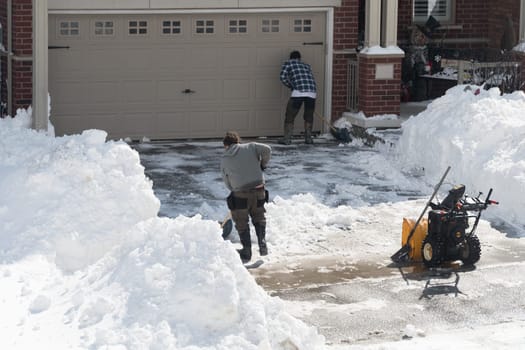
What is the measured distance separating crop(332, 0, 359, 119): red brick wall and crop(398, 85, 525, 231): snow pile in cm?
321

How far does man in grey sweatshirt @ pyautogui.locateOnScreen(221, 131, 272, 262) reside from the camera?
13078 millimetres

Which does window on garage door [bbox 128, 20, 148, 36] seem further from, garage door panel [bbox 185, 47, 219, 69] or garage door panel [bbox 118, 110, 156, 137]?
garage door panel [bbox 118, 110, 156, 137]

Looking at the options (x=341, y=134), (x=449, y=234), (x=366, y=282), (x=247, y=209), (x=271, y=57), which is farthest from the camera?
(x=271, y=57)

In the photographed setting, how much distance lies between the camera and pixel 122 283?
380 inches

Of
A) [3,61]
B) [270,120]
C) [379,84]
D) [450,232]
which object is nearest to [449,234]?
[450,232]

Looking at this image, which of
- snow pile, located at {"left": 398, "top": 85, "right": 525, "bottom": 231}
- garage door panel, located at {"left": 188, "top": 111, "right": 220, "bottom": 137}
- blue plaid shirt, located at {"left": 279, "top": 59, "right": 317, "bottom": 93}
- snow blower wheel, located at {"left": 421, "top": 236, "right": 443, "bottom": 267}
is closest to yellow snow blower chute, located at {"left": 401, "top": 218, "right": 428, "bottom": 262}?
snow blower wheel, located at {"left": 421, "top": 236, "right": 443, "bottom": 267}

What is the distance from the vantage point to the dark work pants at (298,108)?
20422 mm

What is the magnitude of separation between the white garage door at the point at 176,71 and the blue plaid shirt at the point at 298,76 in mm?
780

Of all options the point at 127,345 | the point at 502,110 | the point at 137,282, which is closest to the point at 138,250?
the point at 137,282

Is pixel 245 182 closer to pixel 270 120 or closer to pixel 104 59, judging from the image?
pixel 104 59

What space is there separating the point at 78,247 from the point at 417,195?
20.4 feet

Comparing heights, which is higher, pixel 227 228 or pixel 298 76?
pixel 298 76

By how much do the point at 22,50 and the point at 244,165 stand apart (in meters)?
7.68

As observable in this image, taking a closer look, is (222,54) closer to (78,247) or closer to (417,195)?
(417,195)
